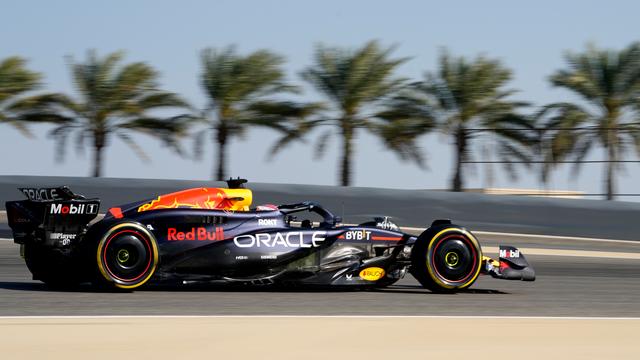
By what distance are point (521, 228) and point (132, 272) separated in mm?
12733

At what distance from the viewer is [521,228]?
857 inches

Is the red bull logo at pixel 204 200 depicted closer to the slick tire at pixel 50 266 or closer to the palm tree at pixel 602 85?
the slick tire at pixel 50 266

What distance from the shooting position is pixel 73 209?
10875 mm

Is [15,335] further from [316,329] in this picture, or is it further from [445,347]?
[445,347]

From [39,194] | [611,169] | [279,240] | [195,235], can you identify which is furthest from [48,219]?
[611,169]

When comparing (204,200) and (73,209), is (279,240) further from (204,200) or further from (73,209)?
(73,209)

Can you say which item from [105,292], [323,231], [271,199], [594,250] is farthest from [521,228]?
[105,292]

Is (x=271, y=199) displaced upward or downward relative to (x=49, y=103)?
downward

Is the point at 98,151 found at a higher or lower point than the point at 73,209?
higher

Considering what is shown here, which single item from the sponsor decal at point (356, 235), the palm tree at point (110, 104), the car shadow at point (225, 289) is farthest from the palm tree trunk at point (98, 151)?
the sponsor decal at point (356, 235)

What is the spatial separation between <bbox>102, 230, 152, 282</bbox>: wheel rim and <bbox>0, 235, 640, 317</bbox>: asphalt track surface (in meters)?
0.22

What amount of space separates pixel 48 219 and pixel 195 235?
1.49 m

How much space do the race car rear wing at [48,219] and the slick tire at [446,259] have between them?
3427 mm

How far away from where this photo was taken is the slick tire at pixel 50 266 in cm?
1076
